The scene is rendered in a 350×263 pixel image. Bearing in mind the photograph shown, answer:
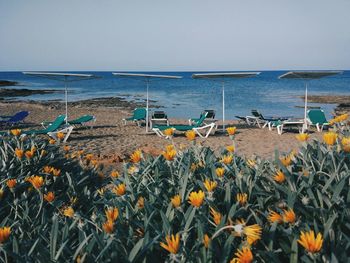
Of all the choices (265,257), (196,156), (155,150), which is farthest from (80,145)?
(265,257)

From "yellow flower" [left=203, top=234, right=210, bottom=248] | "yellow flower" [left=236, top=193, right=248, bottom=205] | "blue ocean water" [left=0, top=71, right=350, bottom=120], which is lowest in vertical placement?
"blue ocean water" [left=0, top=71, right=350, bottom=120]

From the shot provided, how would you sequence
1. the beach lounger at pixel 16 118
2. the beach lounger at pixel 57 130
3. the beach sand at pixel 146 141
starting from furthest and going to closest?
the beach lounger at pixel 16 118
the beach lounger at pixel 57 130
the beach sand at pixel 146 141

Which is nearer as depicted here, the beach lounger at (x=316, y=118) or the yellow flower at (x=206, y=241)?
the yellow flower at (x=206, y=241)

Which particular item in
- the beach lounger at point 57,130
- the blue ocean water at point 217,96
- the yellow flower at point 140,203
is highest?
the yellow flower at point 140,203

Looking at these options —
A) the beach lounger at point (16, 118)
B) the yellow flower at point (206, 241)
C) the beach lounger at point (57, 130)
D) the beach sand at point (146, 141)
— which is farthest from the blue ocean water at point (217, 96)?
the yellow flower at point (206, 241)

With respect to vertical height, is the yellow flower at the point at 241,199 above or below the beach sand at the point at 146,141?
above

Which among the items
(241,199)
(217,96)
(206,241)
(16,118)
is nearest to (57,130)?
(16,118)

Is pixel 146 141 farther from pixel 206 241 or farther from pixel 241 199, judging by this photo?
pixel 206 241

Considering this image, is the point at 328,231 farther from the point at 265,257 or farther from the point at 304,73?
the point at 304,73

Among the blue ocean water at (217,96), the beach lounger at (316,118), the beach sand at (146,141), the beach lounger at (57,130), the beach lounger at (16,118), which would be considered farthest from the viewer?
the blue ocean water at (217,96)

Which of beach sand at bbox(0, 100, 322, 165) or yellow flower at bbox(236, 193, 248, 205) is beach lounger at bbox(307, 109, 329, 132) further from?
yellow flower at bbox(236, 193, 248, 205)

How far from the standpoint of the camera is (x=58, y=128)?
10039mm

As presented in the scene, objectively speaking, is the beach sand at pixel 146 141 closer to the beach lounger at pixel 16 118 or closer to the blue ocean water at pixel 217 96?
the beach lounger at pixel 16 118

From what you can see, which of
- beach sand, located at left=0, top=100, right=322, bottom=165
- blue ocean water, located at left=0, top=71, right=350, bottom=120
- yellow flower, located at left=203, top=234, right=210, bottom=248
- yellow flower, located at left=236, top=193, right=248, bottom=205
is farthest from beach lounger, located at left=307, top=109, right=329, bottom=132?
yellow flower, located at left=203, top=234, right=210, bottom=248
